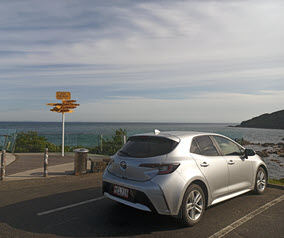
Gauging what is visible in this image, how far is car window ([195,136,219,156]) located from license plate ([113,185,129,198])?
63.3 inches

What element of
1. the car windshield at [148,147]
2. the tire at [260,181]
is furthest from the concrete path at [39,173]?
the tire at [260,181]

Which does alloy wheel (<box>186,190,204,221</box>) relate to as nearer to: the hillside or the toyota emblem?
the toyota emblem

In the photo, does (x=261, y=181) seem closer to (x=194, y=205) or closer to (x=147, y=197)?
(x=194, y=205)

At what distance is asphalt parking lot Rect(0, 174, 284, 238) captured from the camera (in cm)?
404

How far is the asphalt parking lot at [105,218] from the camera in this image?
4039mm

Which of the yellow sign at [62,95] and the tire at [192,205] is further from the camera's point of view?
the yellow sign at [62,95]

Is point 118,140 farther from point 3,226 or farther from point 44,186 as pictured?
point 3,226

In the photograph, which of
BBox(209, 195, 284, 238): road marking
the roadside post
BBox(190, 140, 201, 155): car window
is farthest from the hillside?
BBox(190, 140, 201, 155): car window

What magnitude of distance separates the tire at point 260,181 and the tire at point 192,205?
2271 millimetres

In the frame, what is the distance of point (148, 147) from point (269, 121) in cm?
14365

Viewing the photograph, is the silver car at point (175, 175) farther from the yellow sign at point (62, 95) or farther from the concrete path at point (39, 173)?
the yellow sign at point (62, 95)

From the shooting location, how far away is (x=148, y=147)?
14.9ft

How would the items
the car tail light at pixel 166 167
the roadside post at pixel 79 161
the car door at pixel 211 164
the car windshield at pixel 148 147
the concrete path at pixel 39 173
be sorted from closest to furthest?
the car tail light at pixel 166 167
the car windshield at pixel 148 147
the car door at pixel 211 164
the concrete path at pixel 39 173
the roadside post at pixel 79 161

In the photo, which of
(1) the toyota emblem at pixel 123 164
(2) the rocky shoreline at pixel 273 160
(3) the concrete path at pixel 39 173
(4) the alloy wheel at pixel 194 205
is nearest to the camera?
(4) the alloy wheel at pixel 194 205
